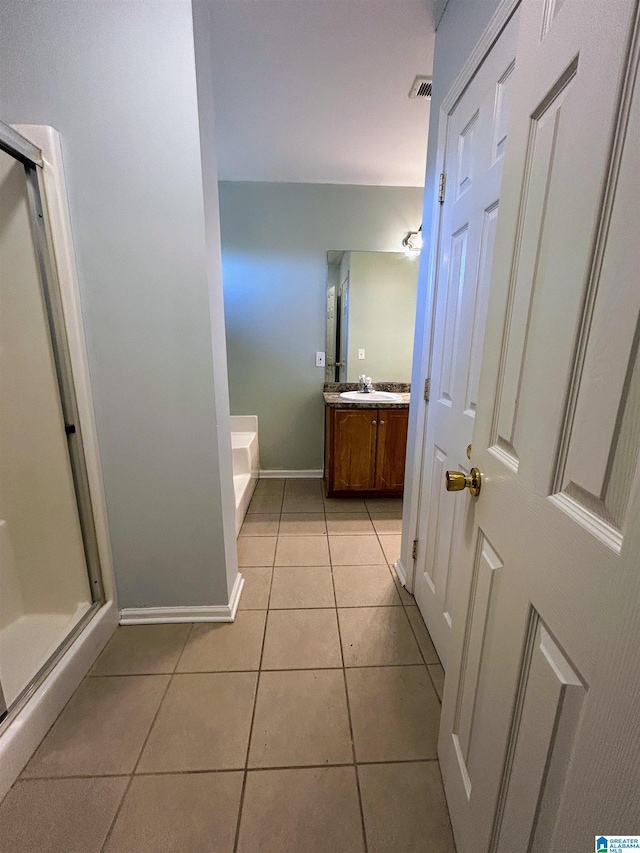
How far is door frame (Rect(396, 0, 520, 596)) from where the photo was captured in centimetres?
120

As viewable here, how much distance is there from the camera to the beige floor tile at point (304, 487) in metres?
2.93

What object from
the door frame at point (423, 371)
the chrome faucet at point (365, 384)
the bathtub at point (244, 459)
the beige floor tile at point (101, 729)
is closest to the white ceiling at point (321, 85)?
the door frame at point (423, 371)

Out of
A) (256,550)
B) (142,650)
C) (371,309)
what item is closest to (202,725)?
(142,650)

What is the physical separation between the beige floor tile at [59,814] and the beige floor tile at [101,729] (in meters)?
0.03

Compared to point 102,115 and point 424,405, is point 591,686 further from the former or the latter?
point 102,115

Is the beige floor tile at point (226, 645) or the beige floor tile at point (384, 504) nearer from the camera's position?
the beige floor tile at point (226, 645)

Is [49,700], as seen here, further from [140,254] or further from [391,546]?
[391,546]

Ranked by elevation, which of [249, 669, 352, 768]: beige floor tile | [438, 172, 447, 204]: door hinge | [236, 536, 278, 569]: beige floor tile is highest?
[438, 172, 447, 204]: door hinge

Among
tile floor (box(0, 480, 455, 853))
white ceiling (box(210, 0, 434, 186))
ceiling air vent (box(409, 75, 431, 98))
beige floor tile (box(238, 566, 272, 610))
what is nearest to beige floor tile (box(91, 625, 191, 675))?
tile floor (box(0, 480, 455, 853))

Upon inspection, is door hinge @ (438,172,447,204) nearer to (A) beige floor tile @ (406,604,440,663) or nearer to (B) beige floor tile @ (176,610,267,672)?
(A) beige floor tile @ (406,604,440,663)

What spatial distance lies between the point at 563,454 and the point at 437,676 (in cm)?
124

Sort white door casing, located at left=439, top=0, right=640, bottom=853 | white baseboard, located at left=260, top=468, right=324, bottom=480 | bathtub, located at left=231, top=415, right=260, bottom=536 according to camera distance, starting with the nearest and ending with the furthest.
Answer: white door casing, located at left=439, top=0, right=640, bottom=853, bathtub, located at left=231, top=415, right=260, bottom=536, white baseboard, located at left=260, top=468, right=324, bottom=480

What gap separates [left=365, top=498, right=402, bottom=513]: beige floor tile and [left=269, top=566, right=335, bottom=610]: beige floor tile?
2.76 feet

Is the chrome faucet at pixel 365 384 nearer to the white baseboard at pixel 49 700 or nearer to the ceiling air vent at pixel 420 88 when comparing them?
the ceiling air vent at pixel 420 88
